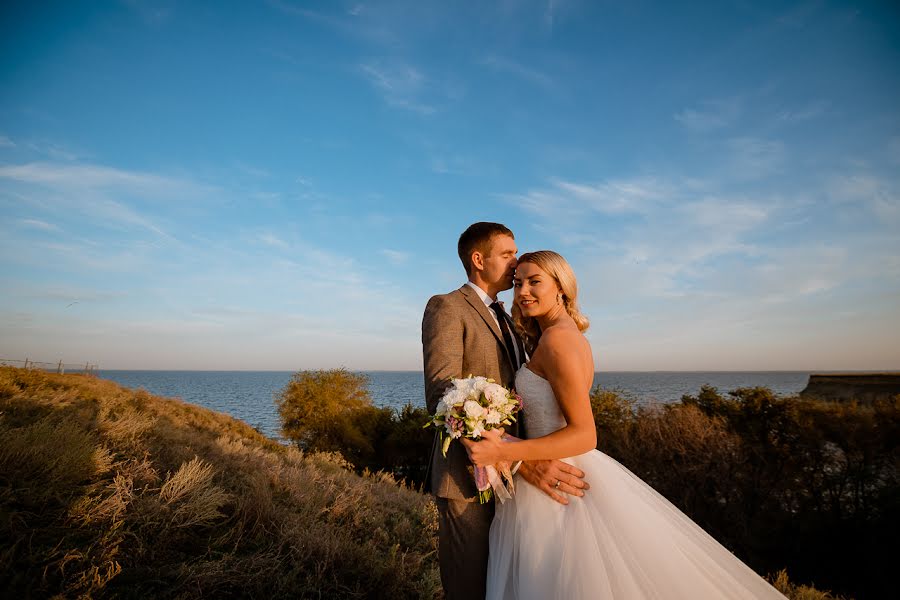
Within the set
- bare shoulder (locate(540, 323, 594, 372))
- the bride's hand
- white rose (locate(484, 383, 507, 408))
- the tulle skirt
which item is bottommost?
the tulle skirt

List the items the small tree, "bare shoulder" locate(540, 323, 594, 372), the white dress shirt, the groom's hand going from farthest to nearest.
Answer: the small tree → the white dress shirt → "bare shoulder" locate(540, 323, 594, 372) → the groom's hand

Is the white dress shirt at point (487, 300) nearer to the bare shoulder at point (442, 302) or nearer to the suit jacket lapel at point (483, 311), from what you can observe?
the suit jacket lapel at point (483, 311)

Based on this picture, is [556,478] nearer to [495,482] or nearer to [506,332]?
[495,482]

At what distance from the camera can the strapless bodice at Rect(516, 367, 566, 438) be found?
2.69 metres

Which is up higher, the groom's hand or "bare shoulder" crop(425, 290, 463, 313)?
"bare shoulder" crop(425, 290, 463, 313)

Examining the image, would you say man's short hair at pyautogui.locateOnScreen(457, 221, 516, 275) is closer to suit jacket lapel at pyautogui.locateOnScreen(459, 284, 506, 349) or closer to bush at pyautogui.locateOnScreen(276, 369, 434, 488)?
suit jacket lapel at pyautogui.locateOnScreen(459, 284, 506, 349)

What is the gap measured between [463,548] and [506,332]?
1.49 meters

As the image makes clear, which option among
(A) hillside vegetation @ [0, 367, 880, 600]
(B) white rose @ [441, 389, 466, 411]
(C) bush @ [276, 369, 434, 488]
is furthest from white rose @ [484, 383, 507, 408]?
(C) bush @ [276, 369, 434, 488]

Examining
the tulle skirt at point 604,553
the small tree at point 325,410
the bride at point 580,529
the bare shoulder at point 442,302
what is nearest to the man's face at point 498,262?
the bare shoulder at point 442,302

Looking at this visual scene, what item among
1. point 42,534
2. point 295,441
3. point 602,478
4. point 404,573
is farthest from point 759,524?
point 295,441

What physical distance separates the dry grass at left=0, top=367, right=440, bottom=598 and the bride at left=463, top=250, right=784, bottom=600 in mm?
2544

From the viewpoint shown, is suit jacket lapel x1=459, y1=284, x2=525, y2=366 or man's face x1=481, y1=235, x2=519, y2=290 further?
man's face x1=481, y1=235, x2=519, y2=290

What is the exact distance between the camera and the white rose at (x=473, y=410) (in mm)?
2148

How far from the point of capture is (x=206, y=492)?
14.4 ft
